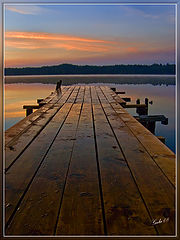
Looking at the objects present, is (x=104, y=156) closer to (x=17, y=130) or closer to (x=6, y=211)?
(x=6, y=211)

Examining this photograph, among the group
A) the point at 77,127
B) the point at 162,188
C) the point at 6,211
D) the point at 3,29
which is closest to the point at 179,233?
the point at 162,188

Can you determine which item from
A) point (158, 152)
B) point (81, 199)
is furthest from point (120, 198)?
point (158, 152)

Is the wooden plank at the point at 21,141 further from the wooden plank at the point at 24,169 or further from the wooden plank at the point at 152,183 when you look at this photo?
the wooden plank at the point at 152,183

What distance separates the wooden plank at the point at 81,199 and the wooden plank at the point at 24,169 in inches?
12.9

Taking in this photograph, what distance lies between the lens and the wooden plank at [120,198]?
1.47m

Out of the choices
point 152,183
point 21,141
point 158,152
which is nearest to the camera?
point 152,183

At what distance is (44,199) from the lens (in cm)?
179

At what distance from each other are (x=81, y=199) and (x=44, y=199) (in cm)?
26

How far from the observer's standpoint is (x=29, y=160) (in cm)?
258

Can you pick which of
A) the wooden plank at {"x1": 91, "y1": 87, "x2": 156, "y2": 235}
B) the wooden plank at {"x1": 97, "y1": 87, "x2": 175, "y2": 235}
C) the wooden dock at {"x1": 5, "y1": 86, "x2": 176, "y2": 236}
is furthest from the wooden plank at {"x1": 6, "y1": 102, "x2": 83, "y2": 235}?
the wooden plank at {"x1": 97, "y1": 87, "x2": 175, "y2": 235}

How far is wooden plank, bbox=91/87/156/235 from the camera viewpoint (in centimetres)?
147

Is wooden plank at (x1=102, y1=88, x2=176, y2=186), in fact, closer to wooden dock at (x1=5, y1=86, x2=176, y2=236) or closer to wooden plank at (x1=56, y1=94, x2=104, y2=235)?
wooden dock at (x1=5, y1=86, x2=176, y2=236)

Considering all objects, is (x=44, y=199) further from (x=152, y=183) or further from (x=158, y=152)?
(x=158, y=152)

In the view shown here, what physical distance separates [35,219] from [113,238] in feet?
1.59
